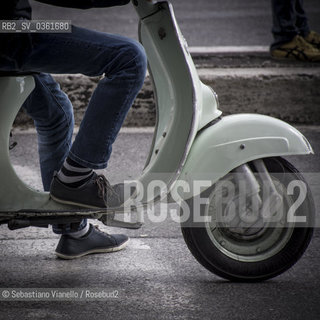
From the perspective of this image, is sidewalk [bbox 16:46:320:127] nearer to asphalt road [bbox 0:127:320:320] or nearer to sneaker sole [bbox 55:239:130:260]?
asphalt road [bbox 0:127:320:320]

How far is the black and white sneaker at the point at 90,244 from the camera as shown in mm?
3408

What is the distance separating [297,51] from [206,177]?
10.1 ft

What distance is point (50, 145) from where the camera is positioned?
10.8 feet

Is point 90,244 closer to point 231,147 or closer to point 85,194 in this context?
point 85,194

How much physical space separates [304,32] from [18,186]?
12.0 ft

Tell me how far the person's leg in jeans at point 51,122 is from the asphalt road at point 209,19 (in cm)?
388

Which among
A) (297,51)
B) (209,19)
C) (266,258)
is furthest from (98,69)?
(209,19)

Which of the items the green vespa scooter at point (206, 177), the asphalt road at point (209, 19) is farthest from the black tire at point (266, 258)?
the asphalt road at point (209, 19)

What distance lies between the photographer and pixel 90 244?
346 centimetres

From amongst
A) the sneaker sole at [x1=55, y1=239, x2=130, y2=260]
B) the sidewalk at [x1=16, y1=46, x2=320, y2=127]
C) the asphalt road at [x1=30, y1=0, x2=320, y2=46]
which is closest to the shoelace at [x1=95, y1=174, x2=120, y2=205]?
the sneaker sole at [x1=55, y1=239, x2=130, y2=260]

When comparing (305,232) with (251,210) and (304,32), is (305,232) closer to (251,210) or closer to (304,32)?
(251,210)

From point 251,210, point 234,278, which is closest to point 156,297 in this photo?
point 234,278

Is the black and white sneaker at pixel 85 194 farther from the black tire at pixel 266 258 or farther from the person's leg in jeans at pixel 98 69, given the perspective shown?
the black tire at pixel 266 258

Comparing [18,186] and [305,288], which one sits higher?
[18,186]
